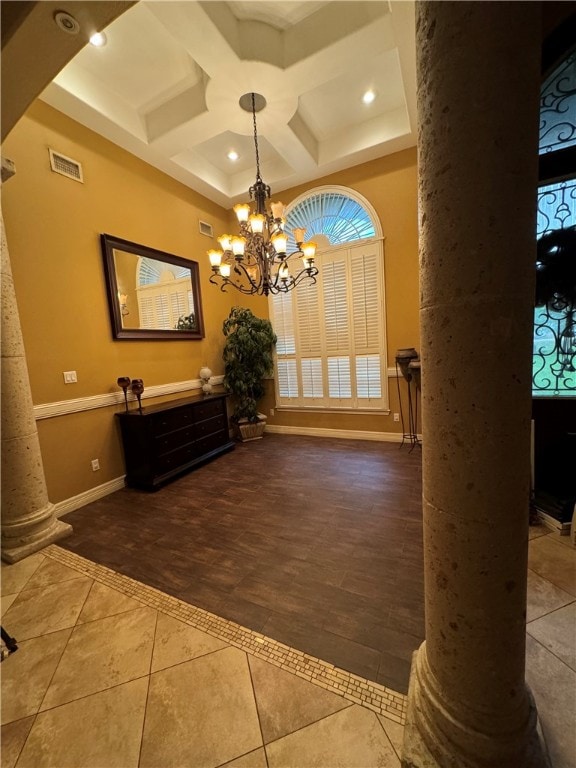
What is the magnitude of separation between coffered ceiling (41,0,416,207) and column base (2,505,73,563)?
146 inches

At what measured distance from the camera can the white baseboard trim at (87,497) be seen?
2844 millimetres

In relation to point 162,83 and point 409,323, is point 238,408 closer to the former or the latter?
point 409,323

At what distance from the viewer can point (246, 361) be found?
4.66 m

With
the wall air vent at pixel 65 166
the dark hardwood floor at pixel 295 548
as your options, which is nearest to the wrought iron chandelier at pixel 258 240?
the wall air vent at pixel 65 166

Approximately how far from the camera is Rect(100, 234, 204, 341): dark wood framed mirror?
334 cm

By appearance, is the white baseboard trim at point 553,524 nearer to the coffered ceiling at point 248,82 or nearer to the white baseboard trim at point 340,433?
the white baseboard trim at point 340,433

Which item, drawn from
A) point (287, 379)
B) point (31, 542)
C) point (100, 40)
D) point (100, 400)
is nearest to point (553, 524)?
point (287, 379)

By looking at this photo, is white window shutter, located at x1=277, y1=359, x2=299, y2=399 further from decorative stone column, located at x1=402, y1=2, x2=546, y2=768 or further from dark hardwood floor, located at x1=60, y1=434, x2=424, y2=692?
decorative stone column, located at x1=402, y1=2, x2=546, y2=768

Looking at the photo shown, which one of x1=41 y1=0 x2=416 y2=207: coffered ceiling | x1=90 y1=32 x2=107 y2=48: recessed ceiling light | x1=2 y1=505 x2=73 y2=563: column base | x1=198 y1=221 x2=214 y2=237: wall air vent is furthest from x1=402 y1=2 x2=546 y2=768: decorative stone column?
x1=198 y1=221 x2=214 y2=237: wall air vent

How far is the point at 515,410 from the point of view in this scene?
2.51 ft

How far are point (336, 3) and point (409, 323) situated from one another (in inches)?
119

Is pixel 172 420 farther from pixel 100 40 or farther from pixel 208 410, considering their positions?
pixel 100 40

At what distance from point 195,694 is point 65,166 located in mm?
4157

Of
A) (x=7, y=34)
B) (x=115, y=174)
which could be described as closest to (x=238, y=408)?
(x=115, y=174)
